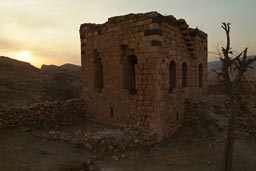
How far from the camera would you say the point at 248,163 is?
364 inches

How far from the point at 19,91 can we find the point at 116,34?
10674mm

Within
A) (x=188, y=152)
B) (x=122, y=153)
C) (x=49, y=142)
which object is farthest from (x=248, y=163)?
(x=49, y=142)

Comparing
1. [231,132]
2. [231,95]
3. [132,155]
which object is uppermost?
[231,95]

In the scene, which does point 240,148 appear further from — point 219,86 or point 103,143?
point 219,86

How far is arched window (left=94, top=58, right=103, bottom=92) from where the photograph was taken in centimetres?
1381

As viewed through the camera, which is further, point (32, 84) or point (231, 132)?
point (32, 84)

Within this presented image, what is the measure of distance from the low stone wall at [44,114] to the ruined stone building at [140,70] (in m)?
0.70

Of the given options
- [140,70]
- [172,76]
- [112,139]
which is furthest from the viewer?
[172,76]

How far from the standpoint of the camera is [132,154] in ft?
A: 32.9

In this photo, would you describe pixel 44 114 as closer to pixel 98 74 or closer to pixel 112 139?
pixel 98 74

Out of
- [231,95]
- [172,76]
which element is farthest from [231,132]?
[172,76]

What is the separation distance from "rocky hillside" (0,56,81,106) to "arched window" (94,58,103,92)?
6281 millimetres

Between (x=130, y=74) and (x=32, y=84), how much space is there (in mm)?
11357

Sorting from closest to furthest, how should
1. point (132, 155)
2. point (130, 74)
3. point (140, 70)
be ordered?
1. point (132, 155)
2. point (140, 70)
3. point (130, 74)
